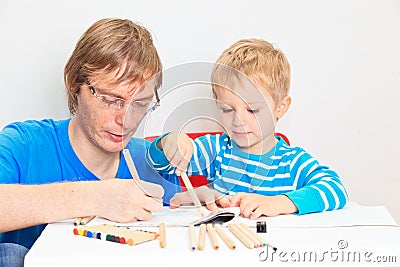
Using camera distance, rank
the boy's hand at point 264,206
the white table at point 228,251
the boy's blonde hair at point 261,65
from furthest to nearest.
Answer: the boy's blonde hair at point 261,65 < the boy's hand at point 264,206 < the white table at point 228,251

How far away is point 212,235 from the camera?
1.03 metres

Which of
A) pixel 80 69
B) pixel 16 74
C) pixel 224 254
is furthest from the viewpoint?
pixel 16 74

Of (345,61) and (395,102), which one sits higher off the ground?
(345,61)

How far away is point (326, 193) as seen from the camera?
1.27m

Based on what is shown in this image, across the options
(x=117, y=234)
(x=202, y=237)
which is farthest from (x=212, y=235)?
(x=117, y=234)

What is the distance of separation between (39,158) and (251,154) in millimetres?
457

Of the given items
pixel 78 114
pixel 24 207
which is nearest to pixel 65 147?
pixel 78 114

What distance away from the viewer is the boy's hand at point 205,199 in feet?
4.12

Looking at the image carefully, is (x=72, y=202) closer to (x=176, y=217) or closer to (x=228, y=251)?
(x=176, y=217)

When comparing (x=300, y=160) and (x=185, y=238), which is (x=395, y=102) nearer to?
(x=300, y=160)

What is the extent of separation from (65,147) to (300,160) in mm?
519

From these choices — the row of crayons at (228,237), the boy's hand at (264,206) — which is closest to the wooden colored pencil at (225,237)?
the row of crayons at (228,237)

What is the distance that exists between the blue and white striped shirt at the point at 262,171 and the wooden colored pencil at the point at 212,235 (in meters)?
0.21

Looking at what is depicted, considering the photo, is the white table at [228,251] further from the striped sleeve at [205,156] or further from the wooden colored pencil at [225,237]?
the striped sleeve at [205,156]
